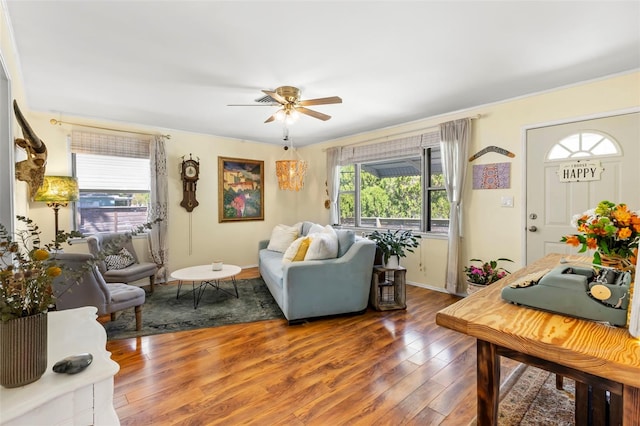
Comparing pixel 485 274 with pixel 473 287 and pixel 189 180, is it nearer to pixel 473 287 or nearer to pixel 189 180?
pixel 473 287

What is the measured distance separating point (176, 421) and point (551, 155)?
3962 mm

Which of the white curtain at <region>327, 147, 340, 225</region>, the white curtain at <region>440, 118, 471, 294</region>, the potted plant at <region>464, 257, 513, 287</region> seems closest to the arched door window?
the white curtain at <region>440, 118, 471, 294</region>

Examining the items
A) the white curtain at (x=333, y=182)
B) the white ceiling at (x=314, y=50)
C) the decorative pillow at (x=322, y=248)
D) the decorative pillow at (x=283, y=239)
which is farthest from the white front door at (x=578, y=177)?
the decorative pillow at (x=283, y=239)

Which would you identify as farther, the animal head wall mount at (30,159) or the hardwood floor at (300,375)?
the animal head wall mount at (30,159)

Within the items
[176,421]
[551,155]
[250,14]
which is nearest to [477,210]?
[551,155]

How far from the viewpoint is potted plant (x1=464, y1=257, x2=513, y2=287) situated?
10.9ft

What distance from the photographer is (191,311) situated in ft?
10.8

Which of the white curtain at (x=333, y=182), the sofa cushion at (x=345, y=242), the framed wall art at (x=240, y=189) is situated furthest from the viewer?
the white curtain at (x=333, y=182)

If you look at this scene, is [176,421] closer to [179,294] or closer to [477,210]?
[179,294]

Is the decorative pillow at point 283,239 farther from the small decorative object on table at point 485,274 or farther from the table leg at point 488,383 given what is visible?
the table leg at point 488,383

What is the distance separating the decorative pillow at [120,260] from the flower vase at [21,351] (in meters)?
3.25

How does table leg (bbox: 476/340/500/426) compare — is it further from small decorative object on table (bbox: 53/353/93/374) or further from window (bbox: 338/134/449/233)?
window (bbox: 338/134/449/233)

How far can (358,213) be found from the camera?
527cm

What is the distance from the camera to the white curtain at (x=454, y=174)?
12.1 feet
